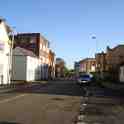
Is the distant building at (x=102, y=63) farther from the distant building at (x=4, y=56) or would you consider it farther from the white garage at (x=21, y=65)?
the distant building at (x=4, y=56)

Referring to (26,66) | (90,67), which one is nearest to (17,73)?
(26,66)

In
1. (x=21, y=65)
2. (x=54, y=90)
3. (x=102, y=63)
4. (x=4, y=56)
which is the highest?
(x=102, y=63)

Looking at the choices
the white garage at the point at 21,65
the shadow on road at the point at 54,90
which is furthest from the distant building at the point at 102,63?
the shadow on road at the point at 54,90

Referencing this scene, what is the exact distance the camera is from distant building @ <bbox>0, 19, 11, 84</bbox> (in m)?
59.2

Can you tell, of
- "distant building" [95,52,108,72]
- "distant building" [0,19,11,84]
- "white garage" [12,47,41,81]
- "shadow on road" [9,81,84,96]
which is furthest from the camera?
"distant building" [95,52,108,72]

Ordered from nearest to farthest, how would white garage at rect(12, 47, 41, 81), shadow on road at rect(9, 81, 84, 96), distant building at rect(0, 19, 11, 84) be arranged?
shadow on road at rect(9, 81, 84, 96), distant building at rect(0, 19, 11, 84), white garage at rect(12, 47, 41, 81)

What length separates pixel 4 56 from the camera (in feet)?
199

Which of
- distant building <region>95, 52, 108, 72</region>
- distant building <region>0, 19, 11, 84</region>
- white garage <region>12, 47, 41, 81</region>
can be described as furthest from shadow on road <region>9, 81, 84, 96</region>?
distant building <region>95, 52, 108, 72</region>

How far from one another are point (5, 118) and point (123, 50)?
86348 mm

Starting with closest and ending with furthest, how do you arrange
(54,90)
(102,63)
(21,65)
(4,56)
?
(54,90)
(4,56)
(21,65)
(102,63)

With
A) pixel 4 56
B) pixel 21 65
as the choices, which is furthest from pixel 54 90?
pixel 21 65

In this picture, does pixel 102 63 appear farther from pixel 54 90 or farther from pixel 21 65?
pixel 54 90

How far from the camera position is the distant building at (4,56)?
59181mm

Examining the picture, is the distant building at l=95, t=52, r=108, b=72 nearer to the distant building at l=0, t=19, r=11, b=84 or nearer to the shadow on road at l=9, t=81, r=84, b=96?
the distant building at l=0, t=19, r=11, b=84
